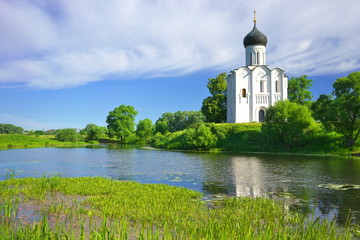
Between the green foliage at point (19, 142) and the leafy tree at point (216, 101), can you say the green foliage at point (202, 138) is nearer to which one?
the leafy tree at point (216, 101)

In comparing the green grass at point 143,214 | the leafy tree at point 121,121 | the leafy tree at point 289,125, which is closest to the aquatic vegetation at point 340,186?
the green grass at point 143,214

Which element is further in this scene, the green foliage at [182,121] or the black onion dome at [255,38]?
the green foliage at [182,121]

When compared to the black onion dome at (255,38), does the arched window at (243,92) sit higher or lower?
lower

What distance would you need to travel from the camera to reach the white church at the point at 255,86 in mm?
55125

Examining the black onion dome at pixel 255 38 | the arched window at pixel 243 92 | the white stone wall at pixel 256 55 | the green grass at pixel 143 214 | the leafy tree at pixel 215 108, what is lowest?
the green grass at pixel 143 214

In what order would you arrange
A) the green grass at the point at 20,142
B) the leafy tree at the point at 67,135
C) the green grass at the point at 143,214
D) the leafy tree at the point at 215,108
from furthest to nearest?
1. the leafy tree at the point at 67,135
2. the leafy tree at the point at 215,108
3. the green grass at the point at 20,142
4. the green grass at the point at 143,214

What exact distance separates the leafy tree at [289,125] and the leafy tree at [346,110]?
280cm

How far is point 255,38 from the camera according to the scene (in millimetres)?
54438

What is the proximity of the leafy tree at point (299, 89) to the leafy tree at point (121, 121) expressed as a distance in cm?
3916

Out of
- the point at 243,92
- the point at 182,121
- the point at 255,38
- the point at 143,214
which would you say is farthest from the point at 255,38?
the point at 143,214

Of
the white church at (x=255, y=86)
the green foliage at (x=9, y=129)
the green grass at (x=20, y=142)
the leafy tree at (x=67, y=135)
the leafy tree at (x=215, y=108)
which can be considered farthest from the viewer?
the green foliage at (x=9, y=129)

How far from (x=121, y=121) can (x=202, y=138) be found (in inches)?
1366

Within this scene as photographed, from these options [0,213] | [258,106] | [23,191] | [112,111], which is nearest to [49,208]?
[0,213]

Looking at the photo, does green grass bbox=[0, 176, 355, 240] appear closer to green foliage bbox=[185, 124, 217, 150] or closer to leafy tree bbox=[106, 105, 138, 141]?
green foliage bbox=[185, 124, 217, 150]
